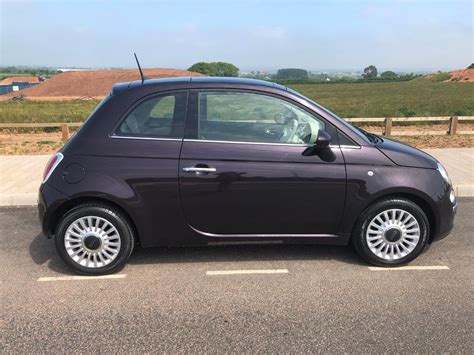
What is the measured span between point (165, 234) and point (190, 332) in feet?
3.58

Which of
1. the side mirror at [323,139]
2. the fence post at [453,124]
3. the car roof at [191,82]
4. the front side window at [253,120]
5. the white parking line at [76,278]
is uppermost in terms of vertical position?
the car roof at [191,82]

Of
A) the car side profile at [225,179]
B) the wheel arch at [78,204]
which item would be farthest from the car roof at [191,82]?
the wheel arch at [78,204]

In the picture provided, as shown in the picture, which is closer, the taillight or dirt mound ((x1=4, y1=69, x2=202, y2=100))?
the taillight

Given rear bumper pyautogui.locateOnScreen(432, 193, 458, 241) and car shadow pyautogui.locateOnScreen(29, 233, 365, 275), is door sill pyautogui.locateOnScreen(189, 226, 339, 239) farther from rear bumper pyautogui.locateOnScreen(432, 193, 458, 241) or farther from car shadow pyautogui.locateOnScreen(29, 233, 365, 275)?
rear bumper pyautogui.locateOnScreen(432, 193, 458, 241)

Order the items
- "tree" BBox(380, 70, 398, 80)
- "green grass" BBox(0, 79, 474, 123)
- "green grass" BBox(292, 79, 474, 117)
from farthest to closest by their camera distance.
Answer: "tree" BBox(380, 70, 398, 80)
"green grass" BBox(292, 79, 474, 117)
"green grass" BBox(0, 79, 474, 123)

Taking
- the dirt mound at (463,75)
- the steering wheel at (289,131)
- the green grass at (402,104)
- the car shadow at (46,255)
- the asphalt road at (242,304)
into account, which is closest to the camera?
the asphalt road at (242,304)

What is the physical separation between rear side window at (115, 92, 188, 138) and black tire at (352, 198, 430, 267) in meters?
1.79

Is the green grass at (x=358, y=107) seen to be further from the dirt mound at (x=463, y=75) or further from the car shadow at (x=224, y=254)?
the dirt mound at (x=463, y=75)

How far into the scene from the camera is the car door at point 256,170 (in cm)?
380

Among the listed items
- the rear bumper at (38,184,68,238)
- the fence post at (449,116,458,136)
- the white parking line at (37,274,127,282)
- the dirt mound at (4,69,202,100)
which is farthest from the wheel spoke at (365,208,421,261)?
the dirt mound at (4,69,202,100)

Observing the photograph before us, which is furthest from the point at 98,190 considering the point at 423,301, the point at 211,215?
the point at 423,301

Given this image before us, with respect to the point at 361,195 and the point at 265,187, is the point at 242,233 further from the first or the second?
the point at 361,195

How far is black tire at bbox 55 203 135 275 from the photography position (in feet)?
12.6

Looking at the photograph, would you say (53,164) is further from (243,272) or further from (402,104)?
(402,104)
